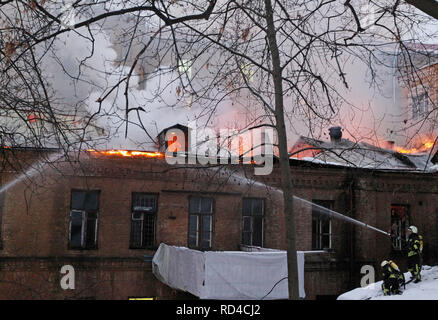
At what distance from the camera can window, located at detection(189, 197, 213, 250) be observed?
18391mm

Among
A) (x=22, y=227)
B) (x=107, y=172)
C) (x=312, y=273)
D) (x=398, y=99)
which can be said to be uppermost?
(x=398, y=99)

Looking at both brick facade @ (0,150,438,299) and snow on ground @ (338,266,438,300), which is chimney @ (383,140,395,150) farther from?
snow on ground @ (338,266,438,300)

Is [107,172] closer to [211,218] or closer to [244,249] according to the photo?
[211,218]

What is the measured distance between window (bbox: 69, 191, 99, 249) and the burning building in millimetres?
33

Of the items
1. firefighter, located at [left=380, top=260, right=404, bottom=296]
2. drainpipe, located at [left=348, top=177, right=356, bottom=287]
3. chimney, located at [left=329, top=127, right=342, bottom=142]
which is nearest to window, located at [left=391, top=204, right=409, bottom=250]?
drainpipe, located at [left=348, top=177, right=356, bottom=287]

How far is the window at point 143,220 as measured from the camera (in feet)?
58.4

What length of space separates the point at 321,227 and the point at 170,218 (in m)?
5.94

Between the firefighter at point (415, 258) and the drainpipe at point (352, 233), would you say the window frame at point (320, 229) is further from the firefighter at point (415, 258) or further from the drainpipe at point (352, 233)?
the firefighter at point (415, 258)

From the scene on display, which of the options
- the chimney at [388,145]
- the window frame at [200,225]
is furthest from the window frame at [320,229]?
the chimney at [388,145]

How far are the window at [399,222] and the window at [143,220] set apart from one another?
940 centimetres

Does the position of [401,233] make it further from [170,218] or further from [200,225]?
[170,218]

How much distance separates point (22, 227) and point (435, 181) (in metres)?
15.4

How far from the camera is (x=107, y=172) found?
17.6 meters
